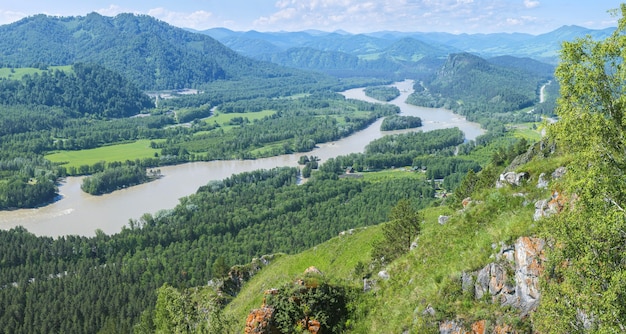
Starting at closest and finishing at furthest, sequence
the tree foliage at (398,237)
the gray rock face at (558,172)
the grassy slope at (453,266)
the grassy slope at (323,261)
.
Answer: the grassy slope at (453,266), the gray rock face at (558,172), the tree foliage at (398,237), the grassy slope at (323,261)

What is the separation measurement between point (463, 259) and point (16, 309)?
7260 centimetres

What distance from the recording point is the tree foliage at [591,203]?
14508mm

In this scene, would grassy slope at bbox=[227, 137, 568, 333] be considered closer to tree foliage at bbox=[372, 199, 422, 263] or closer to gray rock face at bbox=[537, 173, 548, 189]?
gray rock face at bbox=[537, 173, 548, 189]

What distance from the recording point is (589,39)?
1836 cm

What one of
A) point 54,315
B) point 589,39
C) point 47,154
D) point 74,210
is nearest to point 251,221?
point 54,315

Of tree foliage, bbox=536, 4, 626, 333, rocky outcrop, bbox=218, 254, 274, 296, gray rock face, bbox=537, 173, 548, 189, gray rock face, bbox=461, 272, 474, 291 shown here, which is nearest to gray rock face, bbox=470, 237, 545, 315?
gray rock face, bbox=461, 272, 474, 291

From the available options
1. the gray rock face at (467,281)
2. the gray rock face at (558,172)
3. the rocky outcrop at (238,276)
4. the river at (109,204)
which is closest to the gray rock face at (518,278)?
the gray rock face at (467,281)

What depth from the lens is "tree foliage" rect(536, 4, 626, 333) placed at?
1451 cm

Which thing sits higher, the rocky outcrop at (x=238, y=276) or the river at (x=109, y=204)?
the rocky outcrop at (x=238, y=276)

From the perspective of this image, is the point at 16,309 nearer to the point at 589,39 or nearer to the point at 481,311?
the point at 481,311

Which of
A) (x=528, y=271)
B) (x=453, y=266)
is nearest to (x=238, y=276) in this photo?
(x=453, y=266)

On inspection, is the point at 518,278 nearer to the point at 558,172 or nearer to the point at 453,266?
the point at 453,266

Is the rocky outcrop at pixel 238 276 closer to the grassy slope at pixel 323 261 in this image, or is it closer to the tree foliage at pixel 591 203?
the grassy slope at pixel 323 261

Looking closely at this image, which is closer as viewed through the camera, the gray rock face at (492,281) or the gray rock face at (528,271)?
the gray rock face at (528,271)
